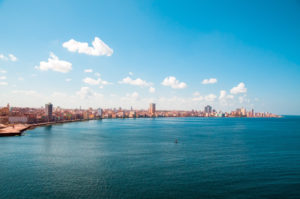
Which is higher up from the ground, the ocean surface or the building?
the building

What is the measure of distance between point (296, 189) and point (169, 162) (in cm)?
2200

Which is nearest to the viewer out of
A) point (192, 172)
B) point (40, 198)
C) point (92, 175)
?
point (40, 198)

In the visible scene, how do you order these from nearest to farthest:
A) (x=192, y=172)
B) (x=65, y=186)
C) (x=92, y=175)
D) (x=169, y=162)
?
1. (x=65, y=186)
2. (x=92, y=175)
3. (x=192, y=172)
4. (x=169, y=162)

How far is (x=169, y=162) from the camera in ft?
142

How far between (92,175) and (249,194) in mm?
23983

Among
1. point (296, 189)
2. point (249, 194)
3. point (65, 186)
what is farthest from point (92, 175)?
point (296, 189)

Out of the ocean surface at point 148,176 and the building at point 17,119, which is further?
the building at point 17,119

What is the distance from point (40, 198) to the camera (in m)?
25.6

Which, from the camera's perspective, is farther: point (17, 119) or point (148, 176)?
point (17, 119)

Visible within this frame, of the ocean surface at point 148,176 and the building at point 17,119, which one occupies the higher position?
the building at point 17,119

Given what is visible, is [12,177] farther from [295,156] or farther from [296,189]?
[295,156]

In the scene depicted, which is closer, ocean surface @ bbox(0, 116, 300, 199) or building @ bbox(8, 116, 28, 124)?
ocean surface @ bbox(0, 116, 300, 199)

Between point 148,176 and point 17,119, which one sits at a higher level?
point 17,119

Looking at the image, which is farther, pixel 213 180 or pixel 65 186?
pixel 213 180
